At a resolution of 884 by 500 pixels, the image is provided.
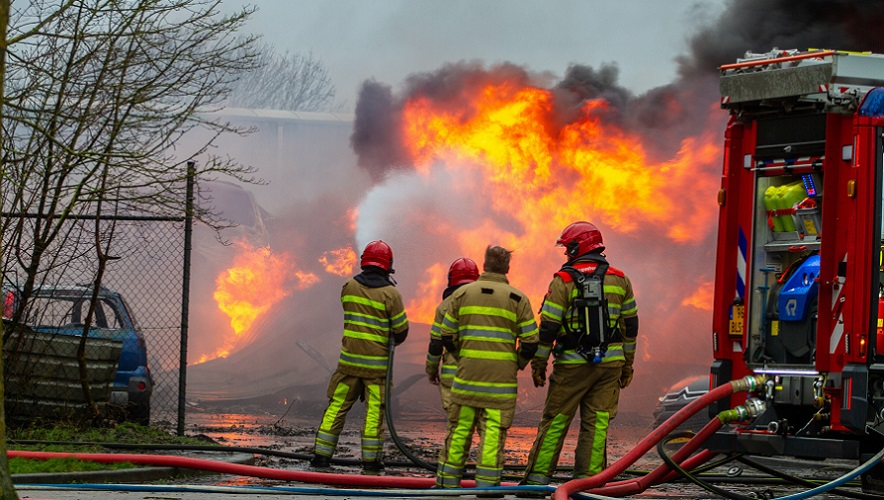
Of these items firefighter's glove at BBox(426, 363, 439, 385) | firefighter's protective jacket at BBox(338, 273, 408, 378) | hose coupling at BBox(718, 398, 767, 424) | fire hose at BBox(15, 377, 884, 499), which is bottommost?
fire hose at BBox(15, 377, 884, 499)

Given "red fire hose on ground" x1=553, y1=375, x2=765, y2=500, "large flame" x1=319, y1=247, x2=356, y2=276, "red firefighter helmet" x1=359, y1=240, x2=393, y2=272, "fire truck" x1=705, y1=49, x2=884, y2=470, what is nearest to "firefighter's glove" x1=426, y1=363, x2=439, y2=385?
"red firefighter helmet" x1=359, y1=240, x2=393, y2=272

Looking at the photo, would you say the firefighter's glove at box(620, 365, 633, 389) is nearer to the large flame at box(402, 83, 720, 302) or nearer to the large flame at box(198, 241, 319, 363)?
the large flame at box(402, 83, 720, 302)

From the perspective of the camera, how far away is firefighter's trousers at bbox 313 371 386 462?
9.80 metres

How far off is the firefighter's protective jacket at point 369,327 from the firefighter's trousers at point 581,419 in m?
1.90

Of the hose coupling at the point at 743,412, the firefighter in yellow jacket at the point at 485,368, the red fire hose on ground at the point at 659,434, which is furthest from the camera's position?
the firefighter in yellow jacket at the point at 485,368

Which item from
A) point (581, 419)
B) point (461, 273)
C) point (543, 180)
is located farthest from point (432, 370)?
point (543, 180)

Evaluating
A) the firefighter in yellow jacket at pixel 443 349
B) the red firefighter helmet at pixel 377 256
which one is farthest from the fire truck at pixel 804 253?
the red firefighter helmet at pixel 377 256

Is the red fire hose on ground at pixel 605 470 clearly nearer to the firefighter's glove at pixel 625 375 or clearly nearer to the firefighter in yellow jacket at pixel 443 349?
the firefighter's glove at pixel 625 375

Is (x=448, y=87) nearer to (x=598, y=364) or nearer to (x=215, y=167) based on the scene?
(x=215, y=167)

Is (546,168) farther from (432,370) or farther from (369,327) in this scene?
(432,370)

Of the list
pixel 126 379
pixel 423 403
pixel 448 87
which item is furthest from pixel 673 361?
pixel 126 379

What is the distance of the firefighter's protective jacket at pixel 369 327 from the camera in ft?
32.6

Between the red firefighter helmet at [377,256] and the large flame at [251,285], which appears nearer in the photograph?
the red firefighter helmet at [377,256]

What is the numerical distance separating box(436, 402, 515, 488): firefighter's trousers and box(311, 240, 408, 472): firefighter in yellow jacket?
1561 mm
